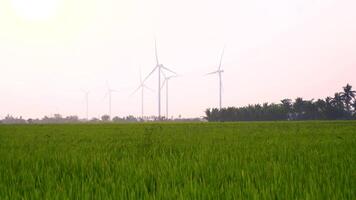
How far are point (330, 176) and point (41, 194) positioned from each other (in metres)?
3.00

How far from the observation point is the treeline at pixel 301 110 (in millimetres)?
95250

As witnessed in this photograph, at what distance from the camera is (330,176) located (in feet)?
13.4

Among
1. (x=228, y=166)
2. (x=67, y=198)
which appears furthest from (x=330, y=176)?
(x=67, y=198)

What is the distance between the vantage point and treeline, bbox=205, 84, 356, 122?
9525cm

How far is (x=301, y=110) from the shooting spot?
103875mm

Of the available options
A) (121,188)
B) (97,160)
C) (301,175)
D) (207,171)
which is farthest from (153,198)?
(97,160)

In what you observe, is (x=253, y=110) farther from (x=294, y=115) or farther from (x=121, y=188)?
(x=121, y=188)

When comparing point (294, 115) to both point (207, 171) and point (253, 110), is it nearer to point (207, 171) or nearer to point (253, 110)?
point (253, 110)

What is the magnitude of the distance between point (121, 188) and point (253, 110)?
4245 inches

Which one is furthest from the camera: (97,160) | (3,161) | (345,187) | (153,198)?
(3,161)

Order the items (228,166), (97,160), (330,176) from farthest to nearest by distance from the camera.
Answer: (97,160) < (228,166) < (330,176)

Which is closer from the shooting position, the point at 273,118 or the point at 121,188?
the point at 121,188

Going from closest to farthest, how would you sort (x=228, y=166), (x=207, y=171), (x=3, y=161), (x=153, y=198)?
1. (x=153, y=198)
2. (x=207, y=171)
3. (x=228, y=166)
4. (x=3, y=161)

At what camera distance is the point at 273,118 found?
343 feet
